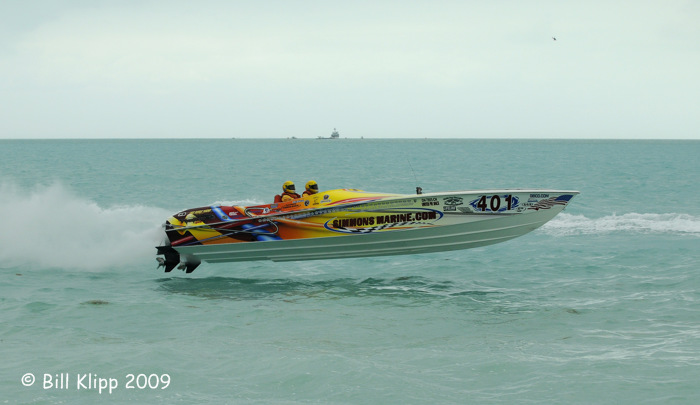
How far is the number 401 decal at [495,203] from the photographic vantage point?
11.1 metres

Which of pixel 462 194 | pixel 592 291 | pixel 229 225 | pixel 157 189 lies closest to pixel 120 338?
pixel 229 225

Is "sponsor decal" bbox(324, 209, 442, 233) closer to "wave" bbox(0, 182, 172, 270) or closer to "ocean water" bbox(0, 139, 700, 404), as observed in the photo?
"ocean water" bbox(0, 139, 700, 404)

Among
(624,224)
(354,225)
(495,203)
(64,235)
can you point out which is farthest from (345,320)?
(624,224)

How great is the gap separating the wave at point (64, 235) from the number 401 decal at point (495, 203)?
6287mm

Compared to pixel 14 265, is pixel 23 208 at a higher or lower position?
higher

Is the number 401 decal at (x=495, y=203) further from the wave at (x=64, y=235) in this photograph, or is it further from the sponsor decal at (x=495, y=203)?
the wave at (x=64, y=235)

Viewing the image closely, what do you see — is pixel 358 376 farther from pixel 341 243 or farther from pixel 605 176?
pixel 605 176

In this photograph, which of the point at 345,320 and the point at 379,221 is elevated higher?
the point at 379,221

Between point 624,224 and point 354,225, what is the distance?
10.4m

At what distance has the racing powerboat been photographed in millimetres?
11070

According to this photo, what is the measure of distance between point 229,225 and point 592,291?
248 inches

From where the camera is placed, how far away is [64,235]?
1430cm

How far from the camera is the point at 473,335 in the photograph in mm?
8320

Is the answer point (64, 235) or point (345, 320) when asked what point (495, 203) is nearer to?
point (345, 320)
